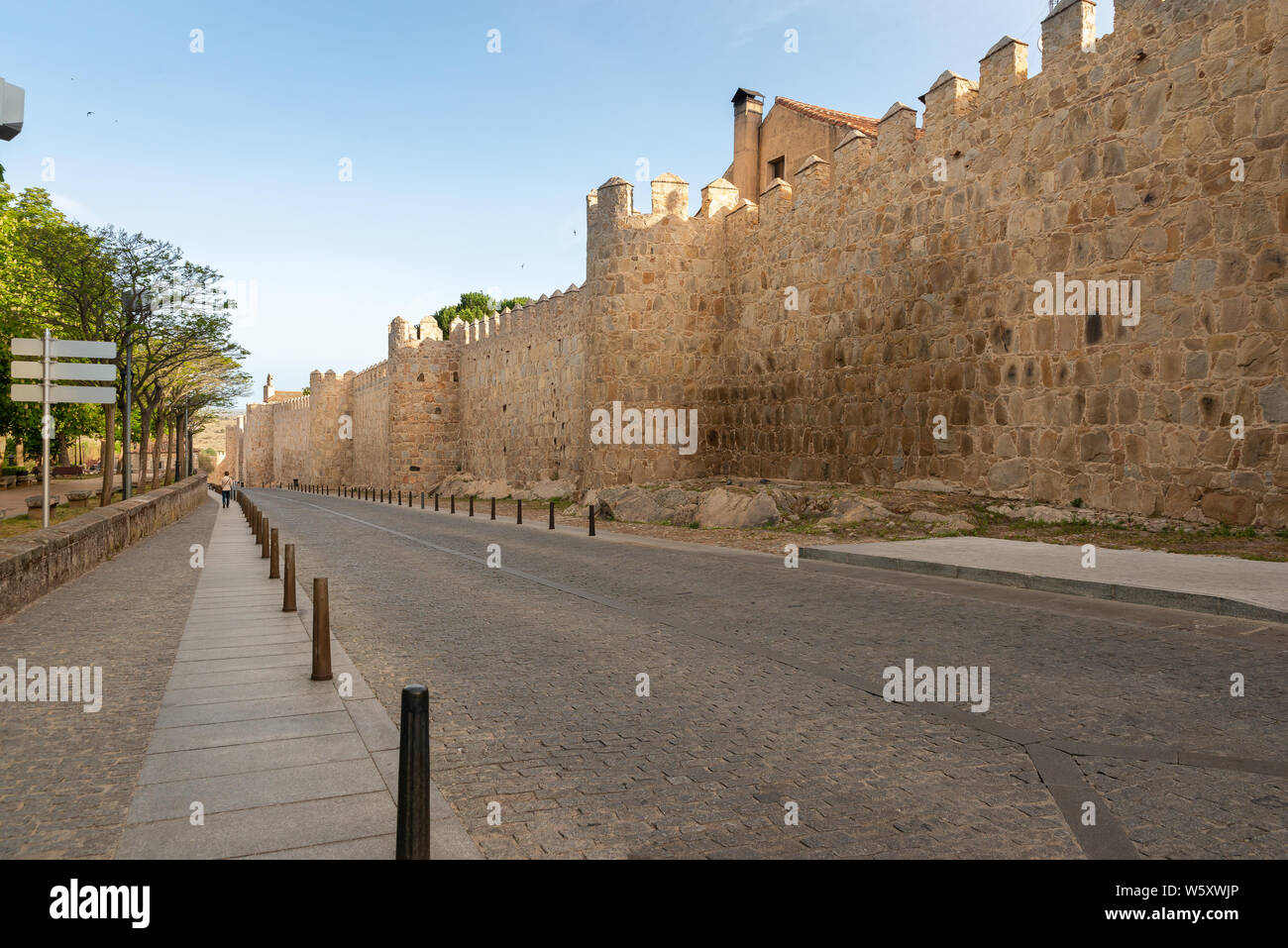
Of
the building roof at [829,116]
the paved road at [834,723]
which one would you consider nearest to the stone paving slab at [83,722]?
the paved road at [834,723]

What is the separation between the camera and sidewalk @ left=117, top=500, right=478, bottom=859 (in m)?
3.26

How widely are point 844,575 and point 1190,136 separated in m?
8.78

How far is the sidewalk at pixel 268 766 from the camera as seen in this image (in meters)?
3.26

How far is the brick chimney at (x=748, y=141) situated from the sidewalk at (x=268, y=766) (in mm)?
35246

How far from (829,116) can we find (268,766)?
36030mm

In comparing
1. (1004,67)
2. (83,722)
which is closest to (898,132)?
(1004,67)

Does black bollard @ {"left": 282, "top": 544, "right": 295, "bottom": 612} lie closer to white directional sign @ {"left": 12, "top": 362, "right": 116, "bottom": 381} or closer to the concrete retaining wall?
the concrete retaining wall

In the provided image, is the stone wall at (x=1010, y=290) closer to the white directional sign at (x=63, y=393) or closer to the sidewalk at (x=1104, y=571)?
the sidewalk at (x=1104, y=571)

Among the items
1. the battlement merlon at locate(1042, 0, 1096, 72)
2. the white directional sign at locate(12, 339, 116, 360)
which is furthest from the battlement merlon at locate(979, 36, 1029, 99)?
the white directional sign at locate(12, 339, 116, 360)

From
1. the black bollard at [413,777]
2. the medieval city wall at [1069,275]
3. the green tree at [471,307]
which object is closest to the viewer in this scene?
the black bollard at [413,777]

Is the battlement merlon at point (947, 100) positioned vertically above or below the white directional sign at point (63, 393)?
above
